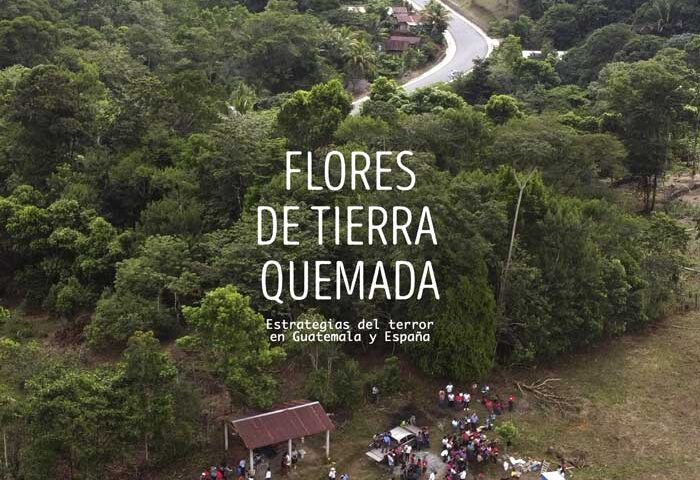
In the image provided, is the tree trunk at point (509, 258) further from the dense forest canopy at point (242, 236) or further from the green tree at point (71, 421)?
the green tree at point (71, 421)

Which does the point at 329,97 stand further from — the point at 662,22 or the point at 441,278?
the point at 662,22

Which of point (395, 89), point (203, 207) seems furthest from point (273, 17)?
point (203, 207)

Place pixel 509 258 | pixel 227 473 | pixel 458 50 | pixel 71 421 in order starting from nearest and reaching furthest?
pixel 71 421 → pixel 227 473 → pixel 509 258 → pixel 458 50

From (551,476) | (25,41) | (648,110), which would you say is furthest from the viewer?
(25,41)

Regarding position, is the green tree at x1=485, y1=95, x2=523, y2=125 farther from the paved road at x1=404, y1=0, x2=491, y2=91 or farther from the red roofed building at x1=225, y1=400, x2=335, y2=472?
the red roofed building at x1=225, y1=400, x2=335, y2=472

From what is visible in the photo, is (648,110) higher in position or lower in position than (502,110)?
higher

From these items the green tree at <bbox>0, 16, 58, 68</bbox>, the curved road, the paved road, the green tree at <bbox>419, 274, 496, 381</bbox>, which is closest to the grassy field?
the green tree at <bbox>419, 274, 496, 381</bbox>

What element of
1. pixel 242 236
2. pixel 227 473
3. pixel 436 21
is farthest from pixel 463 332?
pixel 436 21

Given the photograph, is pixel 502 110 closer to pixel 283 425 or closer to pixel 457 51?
pixel 283 425
